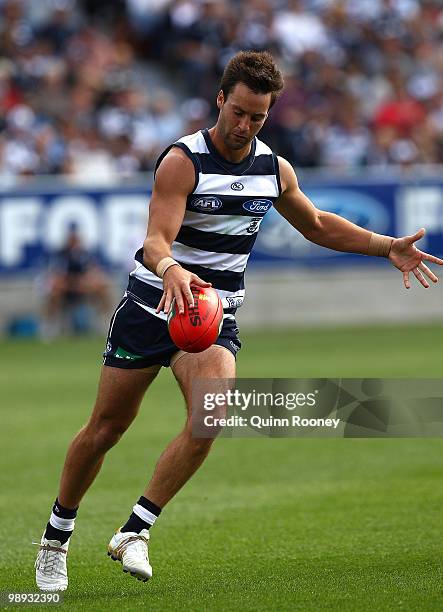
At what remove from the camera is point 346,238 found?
274 inches

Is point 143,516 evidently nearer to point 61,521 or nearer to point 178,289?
point 61,521

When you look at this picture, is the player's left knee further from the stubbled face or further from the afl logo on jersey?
the stubbled face

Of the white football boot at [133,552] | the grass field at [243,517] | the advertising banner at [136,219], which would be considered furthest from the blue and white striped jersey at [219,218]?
the advertising banner at [136,219]

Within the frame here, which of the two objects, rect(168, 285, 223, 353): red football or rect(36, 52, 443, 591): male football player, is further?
rect(36, 52, 443, 591): male football player

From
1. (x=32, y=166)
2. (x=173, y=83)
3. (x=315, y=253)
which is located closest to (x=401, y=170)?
(x=315, y=253)

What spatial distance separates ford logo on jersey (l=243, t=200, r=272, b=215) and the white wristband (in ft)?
2.19

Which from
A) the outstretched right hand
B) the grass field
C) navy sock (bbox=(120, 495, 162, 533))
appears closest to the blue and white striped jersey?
the outstretched right hand

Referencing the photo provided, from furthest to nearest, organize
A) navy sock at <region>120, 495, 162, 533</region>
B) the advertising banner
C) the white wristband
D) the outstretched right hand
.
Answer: the advertising banner → navy sock at <region>120, 495, 162, 533</region> → the white wristband → the outstretched right hand

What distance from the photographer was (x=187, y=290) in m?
5.76

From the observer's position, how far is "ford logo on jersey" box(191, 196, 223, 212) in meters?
6.29

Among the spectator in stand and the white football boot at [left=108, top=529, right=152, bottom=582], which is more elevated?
the white football boot at [left=108, top=529, right=152, bottom=582]

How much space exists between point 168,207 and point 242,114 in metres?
0.60

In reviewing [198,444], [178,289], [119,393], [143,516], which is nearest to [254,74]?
[178,289]

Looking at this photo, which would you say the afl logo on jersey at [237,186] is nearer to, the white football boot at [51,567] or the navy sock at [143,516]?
the navy sock at [143,516]
